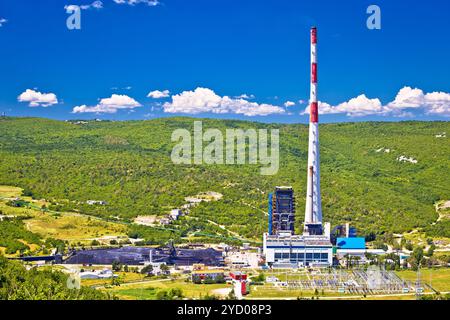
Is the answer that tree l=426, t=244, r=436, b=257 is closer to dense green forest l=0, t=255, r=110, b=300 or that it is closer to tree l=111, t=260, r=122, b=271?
tree l=111, t=260, r=122, b=271

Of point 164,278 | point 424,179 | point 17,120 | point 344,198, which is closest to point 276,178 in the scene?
point 344,198

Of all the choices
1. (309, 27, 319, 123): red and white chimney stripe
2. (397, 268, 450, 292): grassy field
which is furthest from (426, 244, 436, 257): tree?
(309, 27, 319, 123): red and white chimney stripe

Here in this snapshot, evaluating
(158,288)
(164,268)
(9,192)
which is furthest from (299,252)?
(9,192)

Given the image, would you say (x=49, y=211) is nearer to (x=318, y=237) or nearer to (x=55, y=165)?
(x=55, y=165)

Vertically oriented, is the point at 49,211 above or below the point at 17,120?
below

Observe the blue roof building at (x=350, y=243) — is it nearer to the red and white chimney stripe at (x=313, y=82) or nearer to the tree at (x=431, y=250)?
the tree at (x=431, y=250)

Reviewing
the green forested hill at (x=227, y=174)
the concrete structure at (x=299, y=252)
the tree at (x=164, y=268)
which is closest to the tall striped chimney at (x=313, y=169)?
the concrete structure at (x=299, y=252)
